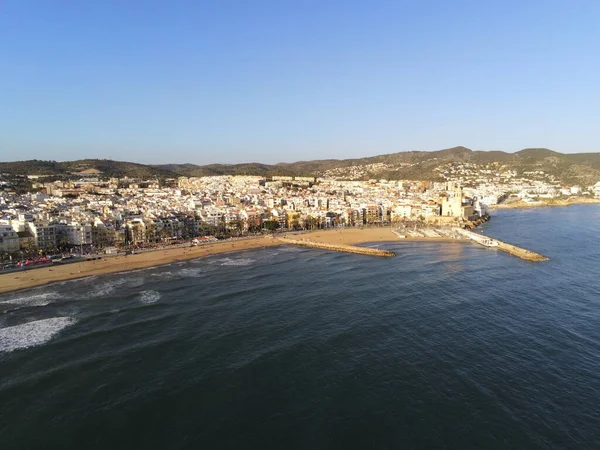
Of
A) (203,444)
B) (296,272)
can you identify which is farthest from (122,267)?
(203,444)

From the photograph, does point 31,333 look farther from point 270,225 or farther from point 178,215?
point 270,225

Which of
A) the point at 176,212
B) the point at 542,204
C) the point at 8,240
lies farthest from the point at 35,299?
the point at 542,204

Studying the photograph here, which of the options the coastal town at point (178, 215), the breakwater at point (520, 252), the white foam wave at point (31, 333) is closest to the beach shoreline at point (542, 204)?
the coastal town at point (178, 215)

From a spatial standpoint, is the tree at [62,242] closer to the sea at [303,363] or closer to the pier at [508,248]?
the sea at [303,363]

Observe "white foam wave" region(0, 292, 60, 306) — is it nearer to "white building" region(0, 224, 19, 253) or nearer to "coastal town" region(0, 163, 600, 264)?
"coastal town" region(0, 163, 600, 264)

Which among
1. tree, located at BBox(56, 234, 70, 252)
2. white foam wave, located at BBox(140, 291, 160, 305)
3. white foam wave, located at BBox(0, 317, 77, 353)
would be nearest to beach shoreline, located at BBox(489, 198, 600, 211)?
white foam wave, located at BBox(140, 291, 160, 305)

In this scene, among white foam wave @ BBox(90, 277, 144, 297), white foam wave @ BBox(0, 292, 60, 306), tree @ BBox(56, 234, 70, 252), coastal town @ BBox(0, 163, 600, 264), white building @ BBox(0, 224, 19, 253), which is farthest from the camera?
coastal town @ BBox(0, 163, 600, 264)

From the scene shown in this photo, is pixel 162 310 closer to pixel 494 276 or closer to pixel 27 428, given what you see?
pixel 27 428
